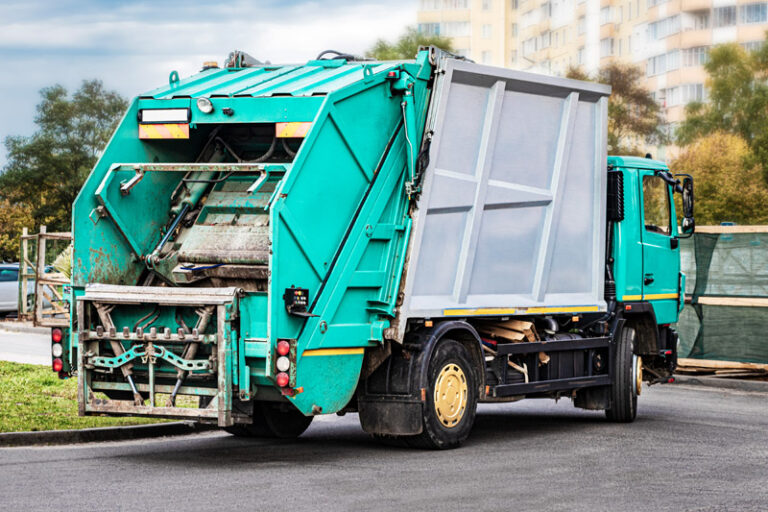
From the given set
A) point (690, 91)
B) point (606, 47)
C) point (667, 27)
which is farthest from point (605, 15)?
point (690, 91)

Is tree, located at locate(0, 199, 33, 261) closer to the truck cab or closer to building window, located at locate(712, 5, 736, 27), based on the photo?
building window, located at locate(712, 5, 736, 27)

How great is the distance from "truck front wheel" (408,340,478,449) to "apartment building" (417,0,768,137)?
2523 inches

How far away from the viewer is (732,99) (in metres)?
67.2

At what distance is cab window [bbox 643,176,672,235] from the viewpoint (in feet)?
45.1

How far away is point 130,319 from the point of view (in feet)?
32.6

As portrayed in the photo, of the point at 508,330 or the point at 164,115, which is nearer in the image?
the point at 164,115

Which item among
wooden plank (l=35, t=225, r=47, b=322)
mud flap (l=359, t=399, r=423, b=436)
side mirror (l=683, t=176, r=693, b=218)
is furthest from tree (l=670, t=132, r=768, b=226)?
mud flap (l=359, t=399, r=423, b=436)

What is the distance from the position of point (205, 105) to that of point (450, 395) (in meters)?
3.16

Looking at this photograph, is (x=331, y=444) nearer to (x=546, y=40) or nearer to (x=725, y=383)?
(x=725, y=383)

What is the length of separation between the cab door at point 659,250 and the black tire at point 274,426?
13.7 feet

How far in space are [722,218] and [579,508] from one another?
45788 millimetres

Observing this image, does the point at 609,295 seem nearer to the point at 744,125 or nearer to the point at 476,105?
the point at 476,105

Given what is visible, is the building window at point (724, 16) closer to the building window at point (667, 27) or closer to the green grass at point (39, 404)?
the building window at point (667, 27)

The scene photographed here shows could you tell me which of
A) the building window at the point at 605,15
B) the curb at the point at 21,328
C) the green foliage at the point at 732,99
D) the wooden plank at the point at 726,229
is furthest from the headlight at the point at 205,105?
the building window at the point at 605,15
